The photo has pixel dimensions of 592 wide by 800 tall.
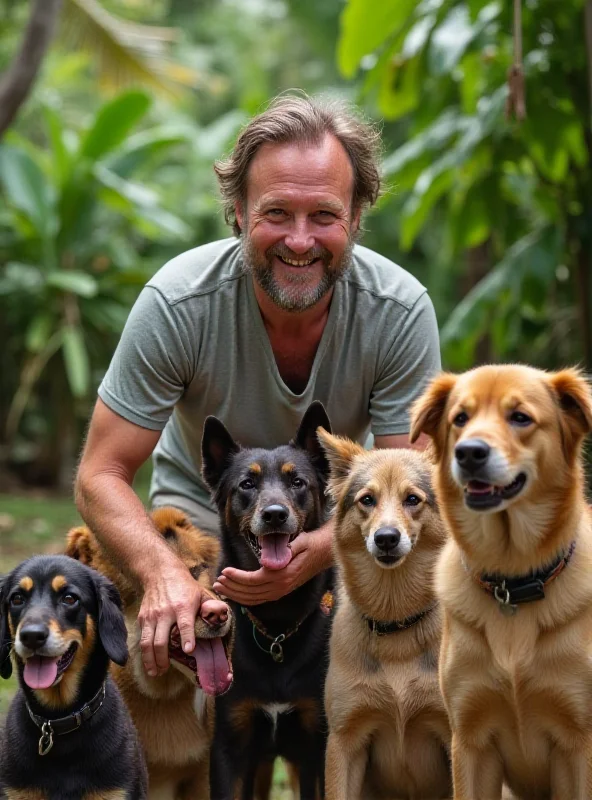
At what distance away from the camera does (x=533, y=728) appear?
3482mm

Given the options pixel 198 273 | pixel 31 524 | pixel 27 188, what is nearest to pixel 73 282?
pixel 27 188

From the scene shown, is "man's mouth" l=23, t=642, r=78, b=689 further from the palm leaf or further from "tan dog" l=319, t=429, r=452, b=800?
the palm leaf

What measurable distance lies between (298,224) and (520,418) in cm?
160

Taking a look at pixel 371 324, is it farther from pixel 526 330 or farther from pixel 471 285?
pixel 471 285

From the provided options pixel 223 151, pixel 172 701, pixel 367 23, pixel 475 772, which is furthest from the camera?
pixel 223 151

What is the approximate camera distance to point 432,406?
362cm

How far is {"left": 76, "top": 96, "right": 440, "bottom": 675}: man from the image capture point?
180 inches

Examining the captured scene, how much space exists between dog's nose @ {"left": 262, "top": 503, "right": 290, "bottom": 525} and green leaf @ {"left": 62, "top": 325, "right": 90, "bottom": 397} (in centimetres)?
946

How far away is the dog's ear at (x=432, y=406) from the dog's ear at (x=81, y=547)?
5.94ft

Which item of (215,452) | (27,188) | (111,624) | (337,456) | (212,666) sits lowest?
(27,188)

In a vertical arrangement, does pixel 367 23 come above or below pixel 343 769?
above

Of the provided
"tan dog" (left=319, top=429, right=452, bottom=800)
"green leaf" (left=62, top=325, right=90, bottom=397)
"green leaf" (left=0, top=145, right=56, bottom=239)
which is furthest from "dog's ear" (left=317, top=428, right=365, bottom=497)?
"green leaf" (left=0, top=145, right=56, bottom=239)

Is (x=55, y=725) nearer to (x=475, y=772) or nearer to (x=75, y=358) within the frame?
(x=475, y=772)

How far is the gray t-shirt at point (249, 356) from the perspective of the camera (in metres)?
4.65
